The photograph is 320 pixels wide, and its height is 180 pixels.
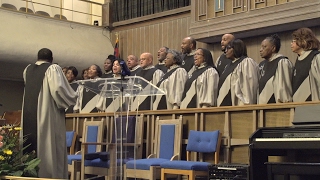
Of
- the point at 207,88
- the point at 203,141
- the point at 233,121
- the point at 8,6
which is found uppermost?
the point at 8,6

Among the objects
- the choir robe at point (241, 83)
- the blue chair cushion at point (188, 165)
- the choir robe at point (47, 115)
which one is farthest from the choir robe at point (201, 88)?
the choir robe at point (47, 115)

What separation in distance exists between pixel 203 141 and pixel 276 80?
1086 mm

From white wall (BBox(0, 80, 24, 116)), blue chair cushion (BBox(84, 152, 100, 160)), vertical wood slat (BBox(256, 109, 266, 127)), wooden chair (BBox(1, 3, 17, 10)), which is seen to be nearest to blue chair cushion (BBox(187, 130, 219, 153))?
vertical wood slat (BBox(256, 109, 266, 127))

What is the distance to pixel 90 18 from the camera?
12758mm

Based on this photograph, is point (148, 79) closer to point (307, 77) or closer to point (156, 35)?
point (307, 77)

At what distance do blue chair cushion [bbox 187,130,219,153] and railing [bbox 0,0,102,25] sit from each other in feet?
21.3

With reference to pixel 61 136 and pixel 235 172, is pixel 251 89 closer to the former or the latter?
pixel 235 172

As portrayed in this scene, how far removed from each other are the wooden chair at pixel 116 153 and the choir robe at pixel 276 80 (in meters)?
1.55

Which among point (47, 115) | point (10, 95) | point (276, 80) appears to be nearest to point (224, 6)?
point (276, 80)

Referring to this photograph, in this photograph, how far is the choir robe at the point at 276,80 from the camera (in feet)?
17.7

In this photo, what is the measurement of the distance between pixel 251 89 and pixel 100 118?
215 cm

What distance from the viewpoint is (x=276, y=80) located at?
5.52m

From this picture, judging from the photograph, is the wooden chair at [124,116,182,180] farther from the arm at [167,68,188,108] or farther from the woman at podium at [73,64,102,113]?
the woman at podium at [73,64,102,113]

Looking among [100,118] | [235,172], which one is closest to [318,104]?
[235,172]
